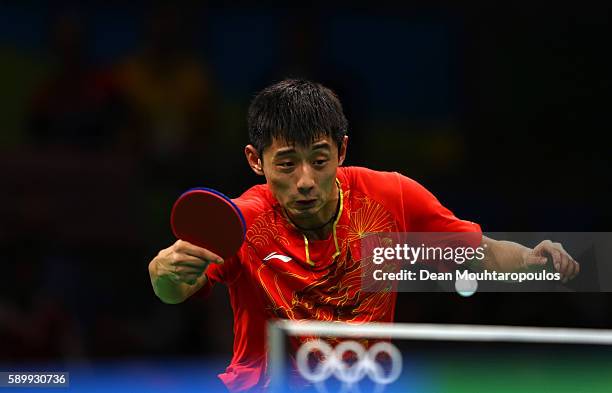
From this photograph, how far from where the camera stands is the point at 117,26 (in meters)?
9.91

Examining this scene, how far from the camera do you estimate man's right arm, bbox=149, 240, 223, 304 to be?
12.1 feet

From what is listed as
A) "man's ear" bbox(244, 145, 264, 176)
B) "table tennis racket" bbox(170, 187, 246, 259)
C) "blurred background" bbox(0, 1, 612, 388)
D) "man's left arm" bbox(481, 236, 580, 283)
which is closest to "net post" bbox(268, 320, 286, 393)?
"table tennis racket" bbox(170, 187, 246, 259)

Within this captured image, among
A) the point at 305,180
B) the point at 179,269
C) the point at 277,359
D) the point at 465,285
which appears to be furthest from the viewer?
the point at 465,285

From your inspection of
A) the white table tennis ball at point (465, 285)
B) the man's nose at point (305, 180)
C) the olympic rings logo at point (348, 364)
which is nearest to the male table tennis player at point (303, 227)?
the man's nose at point (305, 180)

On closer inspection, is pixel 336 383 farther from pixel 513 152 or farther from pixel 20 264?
pixel 513 152

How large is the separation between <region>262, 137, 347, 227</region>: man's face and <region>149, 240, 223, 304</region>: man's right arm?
1.36ft

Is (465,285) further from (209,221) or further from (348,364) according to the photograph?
(209,221)

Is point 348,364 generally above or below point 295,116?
below

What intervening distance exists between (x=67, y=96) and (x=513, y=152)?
3.91m

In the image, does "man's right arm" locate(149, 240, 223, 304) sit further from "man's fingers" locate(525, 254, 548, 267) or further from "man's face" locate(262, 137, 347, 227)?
"man's fingers" locate(525, 254, 548, 267)

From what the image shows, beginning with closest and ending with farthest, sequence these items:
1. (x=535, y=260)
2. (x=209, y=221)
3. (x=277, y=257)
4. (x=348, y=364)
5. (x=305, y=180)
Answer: (x=348, y=364) < (x=209, y=221) < (x=305, y=180) < (x=277, y=257) < (x=535, y=260)

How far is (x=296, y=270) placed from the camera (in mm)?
4098

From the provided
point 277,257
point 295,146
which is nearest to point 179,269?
point 277,257

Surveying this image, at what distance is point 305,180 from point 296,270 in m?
0.39
